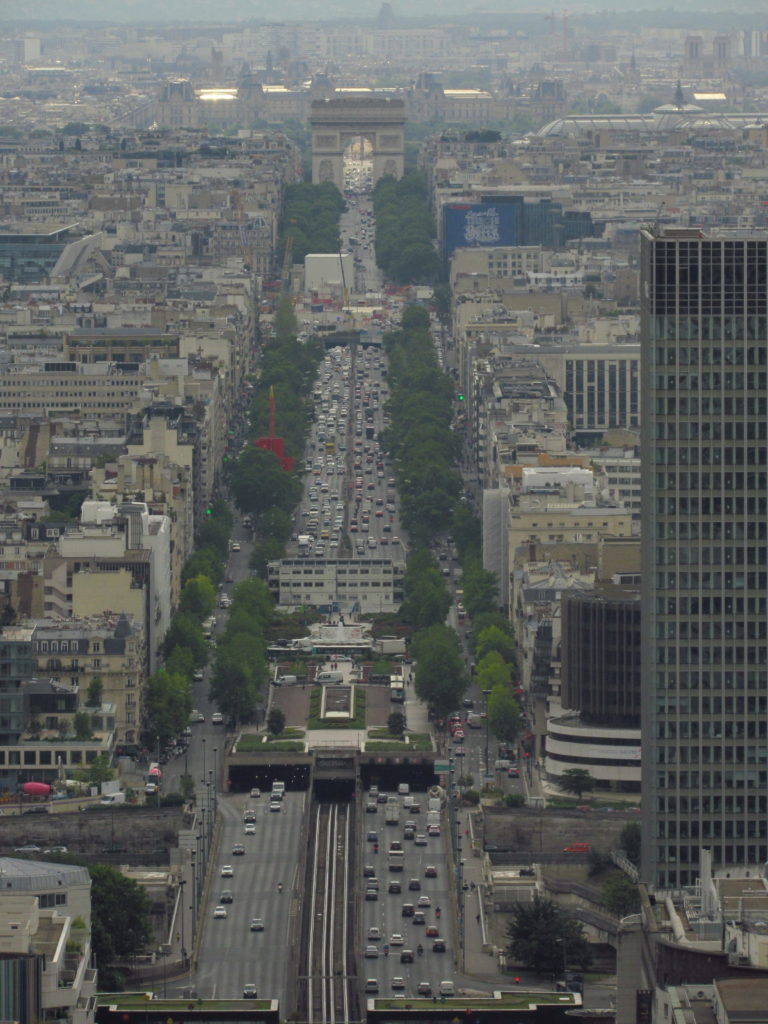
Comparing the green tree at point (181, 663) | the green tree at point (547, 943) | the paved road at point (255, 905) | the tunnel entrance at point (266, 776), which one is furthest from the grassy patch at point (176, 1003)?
the green tree at point (181, 663)

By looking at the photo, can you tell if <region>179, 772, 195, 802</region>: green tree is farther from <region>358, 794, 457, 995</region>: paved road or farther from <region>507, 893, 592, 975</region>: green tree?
<region>507, 893, 592, 975</region>: green tree

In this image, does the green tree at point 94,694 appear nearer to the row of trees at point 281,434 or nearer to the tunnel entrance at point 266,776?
the tunnel entrance at point 266,776

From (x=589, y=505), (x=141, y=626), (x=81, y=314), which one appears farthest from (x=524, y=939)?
(x=81, y=314)

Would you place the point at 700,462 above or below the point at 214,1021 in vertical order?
above

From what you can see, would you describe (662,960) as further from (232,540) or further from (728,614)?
(232,540)

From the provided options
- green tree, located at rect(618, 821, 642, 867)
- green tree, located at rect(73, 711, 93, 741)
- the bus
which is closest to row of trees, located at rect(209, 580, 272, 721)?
the bus

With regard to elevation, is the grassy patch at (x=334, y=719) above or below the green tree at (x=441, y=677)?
below
